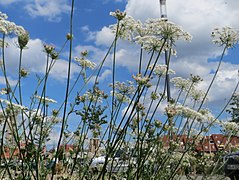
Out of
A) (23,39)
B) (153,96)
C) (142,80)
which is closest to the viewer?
(23,39)

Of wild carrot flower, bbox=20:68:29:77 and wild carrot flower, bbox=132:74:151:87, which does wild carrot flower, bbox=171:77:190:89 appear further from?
wild carrot flower, bbox=20:68:29:77

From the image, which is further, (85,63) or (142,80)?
(85,63)

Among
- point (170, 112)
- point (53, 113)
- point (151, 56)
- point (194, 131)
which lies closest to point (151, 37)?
point (151, 56)

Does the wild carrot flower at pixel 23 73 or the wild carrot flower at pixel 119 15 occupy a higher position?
the wild carrot flower at pixel 119 15

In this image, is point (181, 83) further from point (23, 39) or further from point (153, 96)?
point (23, 39)

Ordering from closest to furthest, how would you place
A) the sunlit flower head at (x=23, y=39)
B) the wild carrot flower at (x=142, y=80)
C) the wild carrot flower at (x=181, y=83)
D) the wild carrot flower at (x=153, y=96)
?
the sunlit flower head at (x=23, y=39), the wild carrot flower at (x=142, y=80), the wild carrot flower at (x=153, y=96), the wild carrot flower at (x=181, y=83)

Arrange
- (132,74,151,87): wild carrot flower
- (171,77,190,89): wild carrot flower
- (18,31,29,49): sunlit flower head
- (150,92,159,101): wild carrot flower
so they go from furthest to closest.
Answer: (171,77,190,89): wild carrot flower → (150,92,159,101): wild carrot flower → (132,74,151,87): wild carrot flower → (18,31,29,49): sunlit flower head

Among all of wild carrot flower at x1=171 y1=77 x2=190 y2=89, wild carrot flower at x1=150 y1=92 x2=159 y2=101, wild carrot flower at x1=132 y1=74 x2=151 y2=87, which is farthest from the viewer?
wild carrot flower at x1=171 y1=77 x2=190 y2=89

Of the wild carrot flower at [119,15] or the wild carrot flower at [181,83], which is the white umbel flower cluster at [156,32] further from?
the wild carrot flower at [181,83]

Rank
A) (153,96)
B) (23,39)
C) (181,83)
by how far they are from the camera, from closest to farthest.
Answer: (23,39) < (153,96) < (181,83)

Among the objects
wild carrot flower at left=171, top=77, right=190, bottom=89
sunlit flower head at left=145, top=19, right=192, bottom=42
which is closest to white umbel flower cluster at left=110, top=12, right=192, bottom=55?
sunlit flower head at left=145, top=19, right=192, bottom=42

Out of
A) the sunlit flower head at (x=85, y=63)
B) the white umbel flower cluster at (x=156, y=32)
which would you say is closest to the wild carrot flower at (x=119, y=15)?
the white umbel flower cluster at (x=156, y=32)

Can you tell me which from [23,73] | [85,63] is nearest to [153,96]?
[85,63]

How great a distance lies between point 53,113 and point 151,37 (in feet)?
4.04
